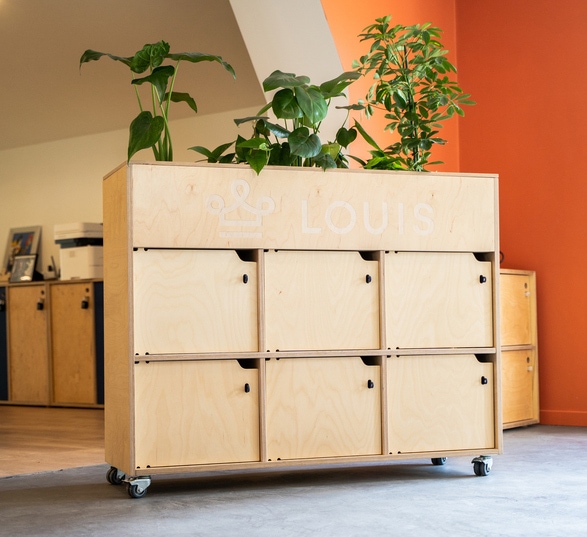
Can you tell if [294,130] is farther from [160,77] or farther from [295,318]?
[295,318]

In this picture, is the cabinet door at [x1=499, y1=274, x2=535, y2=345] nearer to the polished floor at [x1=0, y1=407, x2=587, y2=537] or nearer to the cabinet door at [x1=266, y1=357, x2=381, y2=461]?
the polished floor at [x1=0, y1=407, x2=587, y2=537]

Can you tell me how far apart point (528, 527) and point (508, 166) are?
3317mm

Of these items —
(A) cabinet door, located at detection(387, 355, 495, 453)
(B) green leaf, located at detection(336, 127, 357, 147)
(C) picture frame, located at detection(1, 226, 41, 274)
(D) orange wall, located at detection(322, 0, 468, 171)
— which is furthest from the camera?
(C) picture frame, located at detection(1, 226, 41, 274)

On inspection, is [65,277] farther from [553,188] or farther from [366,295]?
[366,295]

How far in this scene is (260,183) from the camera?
3.39 metres

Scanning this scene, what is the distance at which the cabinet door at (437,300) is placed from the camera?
141 inches

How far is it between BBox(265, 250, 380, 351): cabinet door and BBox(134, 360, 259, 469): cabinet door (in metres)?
0.22

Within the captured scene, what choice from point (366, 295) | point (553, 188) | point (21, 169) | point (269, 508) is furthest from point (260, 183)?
point (21, 169)

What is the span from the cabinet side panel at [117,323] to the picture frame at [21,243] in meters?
4.99

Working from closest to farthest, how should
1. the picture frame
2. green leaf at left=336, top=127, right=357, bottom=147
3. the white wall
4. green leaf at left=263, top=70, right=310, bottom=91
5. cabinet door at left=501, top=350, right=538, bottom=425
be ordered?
1. green leaf at left=263, top=70, right=310, bottom=91
2. green leaf at left=336, top=127, right=357, bottom=147
3. cabinet door at left=501, top=350, right=538, bottom=425
4. the white wall
5. the picture frame

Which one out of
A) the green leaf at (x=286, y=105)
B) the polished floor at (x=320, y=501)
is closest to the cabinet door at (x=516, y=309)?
the polished floor at (x=320, y=501)

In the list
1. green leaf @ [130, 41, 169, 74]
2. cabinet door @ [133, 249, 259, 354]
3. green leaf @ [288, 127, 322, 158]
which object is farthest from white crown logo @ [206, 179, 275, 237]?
green leaf @ [130, 41, 169, 74]

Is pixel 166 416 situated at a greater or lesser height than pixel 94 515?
greater

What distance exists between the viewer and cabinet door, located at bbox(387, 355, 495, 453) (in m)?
3.55
